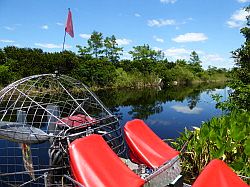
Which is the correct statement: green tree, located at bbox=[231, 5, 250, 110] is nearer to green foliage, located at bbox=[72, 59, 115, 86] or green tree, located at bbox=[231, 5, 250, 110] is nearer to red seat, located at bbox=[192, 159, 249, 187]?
red seat, located at bbox=[192, 159, 249, 187]

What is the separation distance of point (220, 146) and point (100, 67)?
3135 centimetres

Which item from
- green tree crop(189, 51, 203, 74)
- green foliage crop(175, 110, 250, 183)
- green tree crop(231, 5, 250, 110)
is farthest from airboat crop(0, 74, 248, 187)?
green tree crop(189, 51, 203, 74)

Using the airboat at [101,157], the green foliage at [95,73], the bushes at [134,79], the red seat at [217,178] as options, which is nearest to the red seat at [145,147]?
the airboat at [101,157]

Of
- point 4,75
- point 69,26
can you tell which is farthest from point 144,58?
point 69,26

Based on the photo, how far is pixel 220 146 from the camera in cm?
444

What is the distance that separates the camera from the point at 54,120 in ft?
15.7

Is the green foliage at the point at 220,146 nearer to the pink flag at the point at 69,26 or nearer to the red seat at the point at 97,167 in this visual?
the red seat at the point at 97,167

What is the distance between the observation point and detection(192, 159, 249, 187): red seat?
7.30 feet

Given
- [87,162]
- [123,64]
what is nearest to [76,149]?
[87,162]

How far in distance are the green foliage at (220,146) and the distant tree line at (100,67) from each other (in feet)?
41.1

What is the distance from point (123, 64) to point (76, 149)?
4273cm

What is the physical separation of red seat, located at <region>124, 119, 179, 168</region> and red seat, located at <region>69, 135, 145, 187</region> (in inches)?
36.7

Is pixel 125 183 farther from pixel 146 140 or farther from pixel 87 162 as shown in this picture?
pixel 146 140

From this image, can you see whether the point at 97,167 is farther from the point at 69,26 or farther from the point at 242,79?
the point at 242,79
